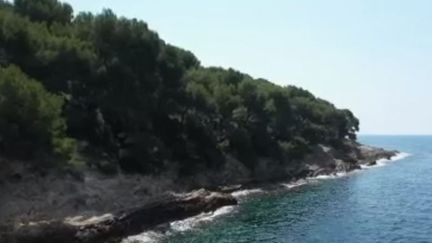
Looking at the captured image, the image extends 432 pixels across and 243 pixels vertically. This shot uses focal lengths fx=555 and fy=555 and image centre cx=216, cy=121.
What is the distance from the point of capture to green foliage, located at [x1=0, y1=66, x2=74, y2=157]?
40344 millimetres

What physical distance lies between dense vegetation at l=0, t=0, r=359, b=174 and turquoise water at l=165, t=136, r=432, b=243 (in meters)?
11.6

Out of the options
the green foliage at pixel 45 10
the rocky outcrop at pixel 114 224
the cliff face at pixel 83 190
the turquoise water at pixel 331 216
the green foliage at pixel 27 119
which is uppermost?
the green foliage at pixel 45 10

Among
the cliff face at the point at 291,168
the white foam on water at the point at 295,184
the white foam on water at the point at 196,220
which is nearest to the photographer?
the white foam on water at the point at 196,220

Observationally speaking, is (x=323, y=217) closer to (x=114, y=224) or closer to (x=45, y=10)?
(x=114, y=224)

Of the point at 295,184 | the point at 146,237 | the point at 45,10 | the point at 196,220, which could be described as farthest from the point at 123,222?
the point at 295,184

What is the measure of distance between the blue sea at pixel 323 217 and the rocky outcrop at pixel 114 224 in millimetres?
1767

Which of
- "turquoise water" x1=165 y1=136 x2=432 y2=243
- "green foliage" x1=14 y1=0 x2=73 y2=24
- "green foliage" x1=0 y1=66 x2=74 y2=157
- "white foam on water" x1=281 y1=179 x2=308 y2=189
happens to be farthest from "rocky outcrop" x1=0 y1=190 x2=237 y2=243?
"green foliage" x1=14 y1=0 x2=73 y2=24

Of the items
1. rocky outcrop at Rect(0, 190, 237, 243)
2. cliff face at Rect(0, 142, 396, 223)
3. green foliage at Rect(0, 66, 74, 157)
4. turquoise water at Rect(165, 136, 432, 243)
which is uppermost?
green foliage at Rect(0, 66, 74, 157)

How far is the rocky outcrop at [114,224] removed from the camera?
37.9 meters

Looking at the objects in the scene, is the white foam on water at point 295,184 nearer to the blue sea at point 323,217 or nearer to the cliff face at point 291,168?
the blue sea at point 323,217

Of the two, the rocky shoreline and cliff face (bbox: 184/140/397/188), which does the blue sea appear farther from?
cliff face (bbox: 184/140/397/188)

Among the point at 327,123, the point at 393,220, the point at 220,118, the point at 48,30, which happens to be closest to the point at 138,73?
the point at 48,30

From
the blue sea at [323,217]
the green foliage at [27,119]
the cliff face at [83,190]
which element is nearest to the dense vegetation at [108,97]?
the green foliage at [27,119]

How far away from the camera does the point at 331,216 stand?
174 feet
